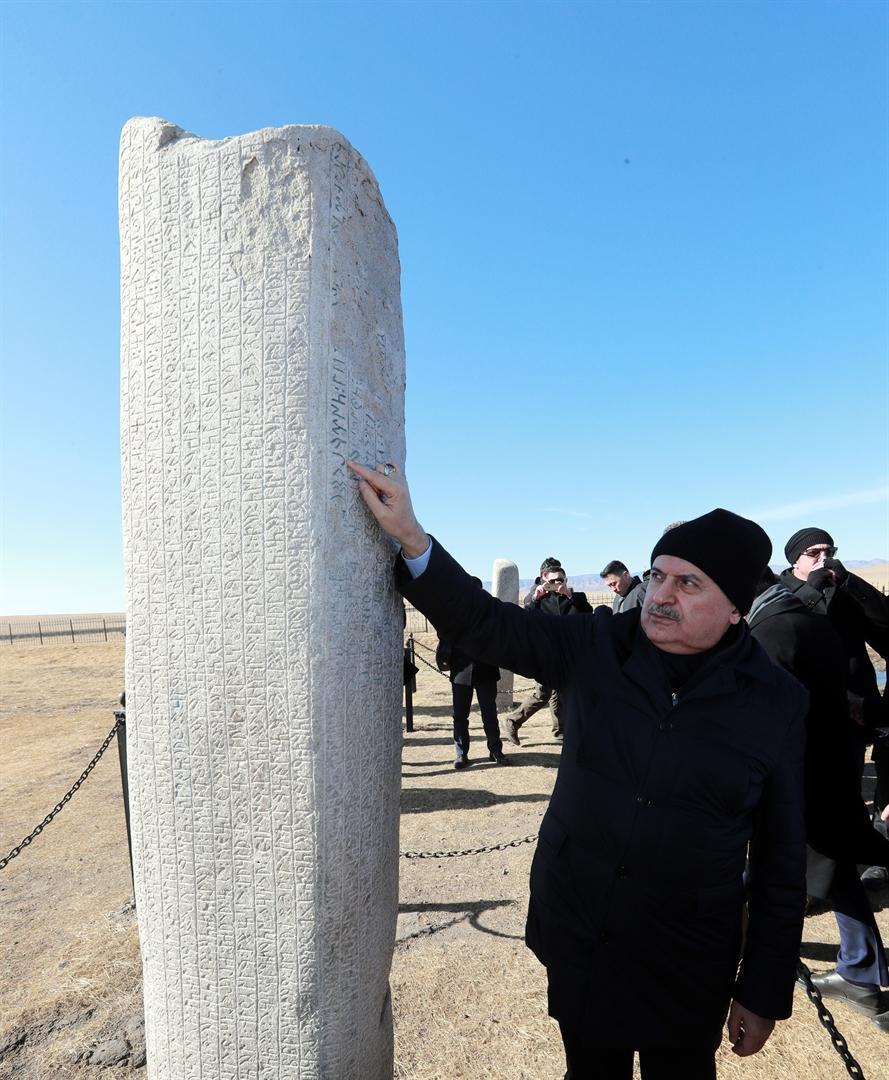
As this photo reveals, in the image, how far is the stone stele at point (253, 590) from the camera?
171 centimetres

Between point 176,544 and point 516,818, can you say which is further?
point 516,818

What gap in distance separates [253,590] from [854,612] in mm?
3383

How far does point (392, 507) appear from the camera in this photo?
1.75 m

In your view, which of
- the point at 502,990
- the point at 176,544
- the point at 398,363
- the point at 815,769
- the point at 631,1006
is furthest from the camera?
the point at 502,990

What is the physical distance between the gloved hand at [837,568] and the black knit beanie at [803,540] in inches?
3.4

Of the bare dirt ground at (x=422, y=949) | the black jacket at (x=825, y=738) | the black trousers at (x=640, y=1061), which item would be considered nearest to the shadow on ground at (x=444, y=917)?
the bare dirt ground at (x=422, y=949)

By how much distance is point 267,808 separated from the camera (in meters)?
1.74

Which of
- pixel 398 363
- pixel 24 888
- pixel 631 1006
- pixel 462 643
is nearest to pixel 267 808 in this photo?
pixel 462 643

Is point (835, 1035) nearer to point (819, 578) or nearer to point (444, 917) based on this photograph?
point (819, 578)

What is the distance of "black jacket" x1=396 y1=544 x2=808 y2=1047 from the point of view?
1632mm

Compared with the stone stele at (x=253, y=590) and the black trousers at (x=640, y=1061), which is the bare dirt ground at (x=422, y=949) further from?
the stone stele at (x=253, y=590)

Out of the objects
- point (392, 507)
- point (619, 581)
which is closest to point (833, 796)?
point (392, 507)

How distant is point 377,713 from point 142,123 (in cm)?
166

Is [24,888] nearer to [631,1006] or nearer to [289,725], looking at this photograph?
[289,725]
